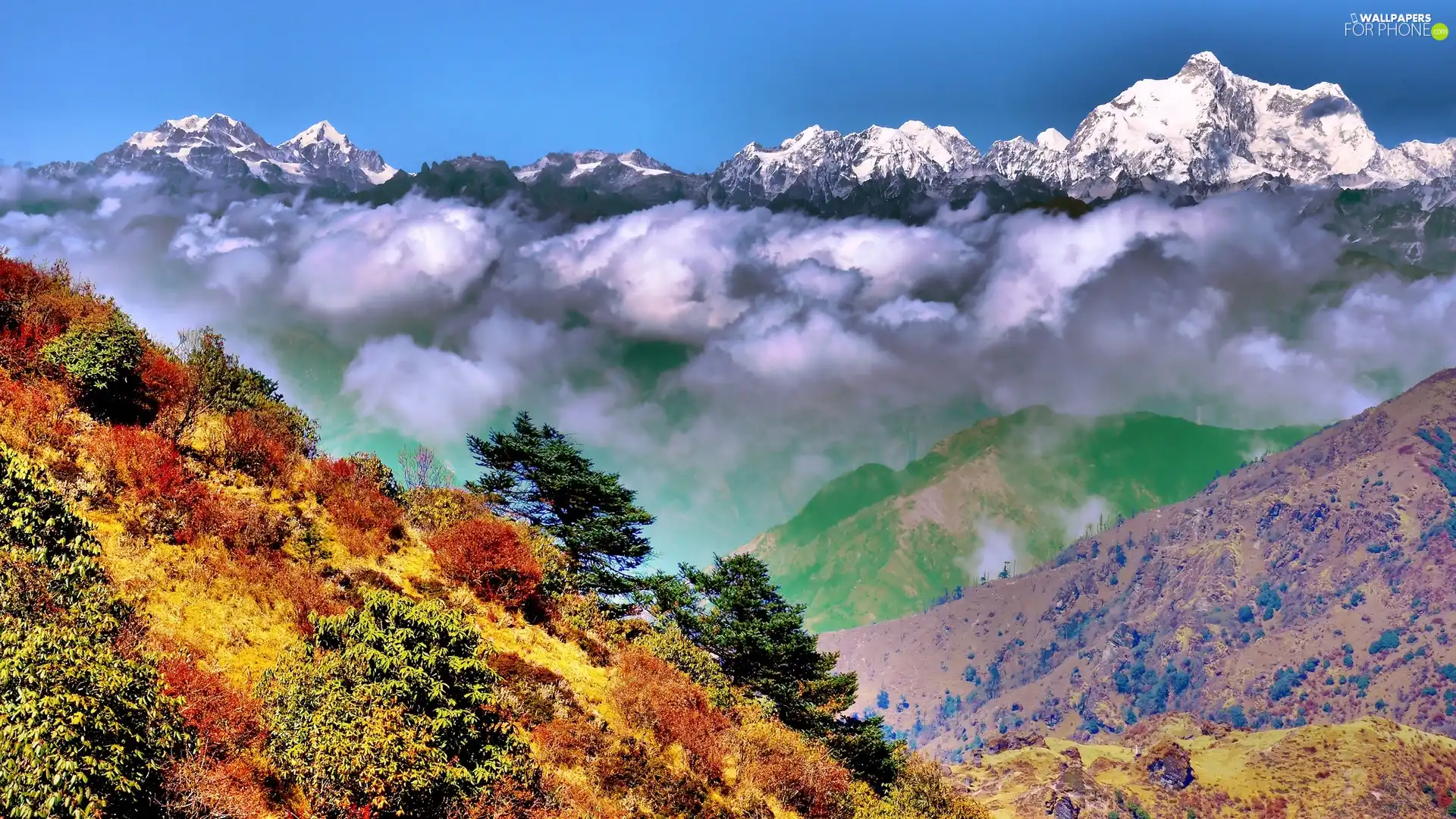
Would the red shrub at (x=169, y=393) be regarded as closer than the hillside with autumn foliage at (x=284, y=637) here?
No

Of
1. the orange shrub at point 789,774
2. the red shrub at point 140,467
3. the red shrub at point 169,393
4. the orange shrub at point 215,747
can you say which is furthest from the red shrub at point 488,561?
the orange shrub at point 215,747

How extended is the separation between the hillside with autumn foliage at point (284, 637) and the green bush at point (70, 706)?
2.1 inches

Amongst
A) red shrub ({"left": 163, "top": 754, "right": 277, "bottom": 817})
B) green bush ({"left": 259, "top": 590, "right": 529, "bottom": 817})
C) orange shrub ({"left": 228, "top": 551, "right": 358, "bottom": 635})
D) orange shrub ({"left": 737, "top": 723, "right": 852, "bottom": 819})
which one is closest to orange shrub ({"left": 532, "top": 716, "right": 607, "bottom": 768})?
green bush ({"left": 259, "top": 590, "right": 529, "bottom": 817})

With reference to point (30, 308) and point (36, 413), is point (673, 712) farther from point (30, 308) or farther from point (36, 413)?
point (30, 308)

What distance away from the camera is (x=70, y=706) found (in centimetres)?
1461

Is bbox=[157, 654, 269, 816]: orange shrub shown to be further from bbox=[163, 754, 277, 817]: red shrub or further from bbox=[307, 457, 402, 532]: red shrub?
bbox=[307, 457, 402, 532]: red shrub

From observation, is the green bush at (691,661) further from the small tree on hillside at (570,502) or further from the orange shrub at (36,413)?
the orange shrub at (36,413)

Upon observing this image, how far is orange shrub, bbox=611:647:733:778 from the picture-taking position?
34656 millimetres

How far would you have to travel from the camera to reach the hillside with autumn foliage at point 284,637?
53.9 ft

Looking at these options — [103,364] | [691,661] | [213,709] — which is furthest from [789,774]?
[103,364]

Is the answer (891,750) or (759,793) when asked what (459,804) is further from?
(891,750)

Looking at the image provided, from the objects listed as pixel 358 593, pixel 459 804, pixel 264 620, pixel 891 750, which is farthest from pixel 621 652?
pixel 891 750

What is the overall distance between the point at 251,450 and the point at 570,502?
90.2 ft

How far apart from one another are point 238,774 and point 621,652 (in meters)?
25.4
